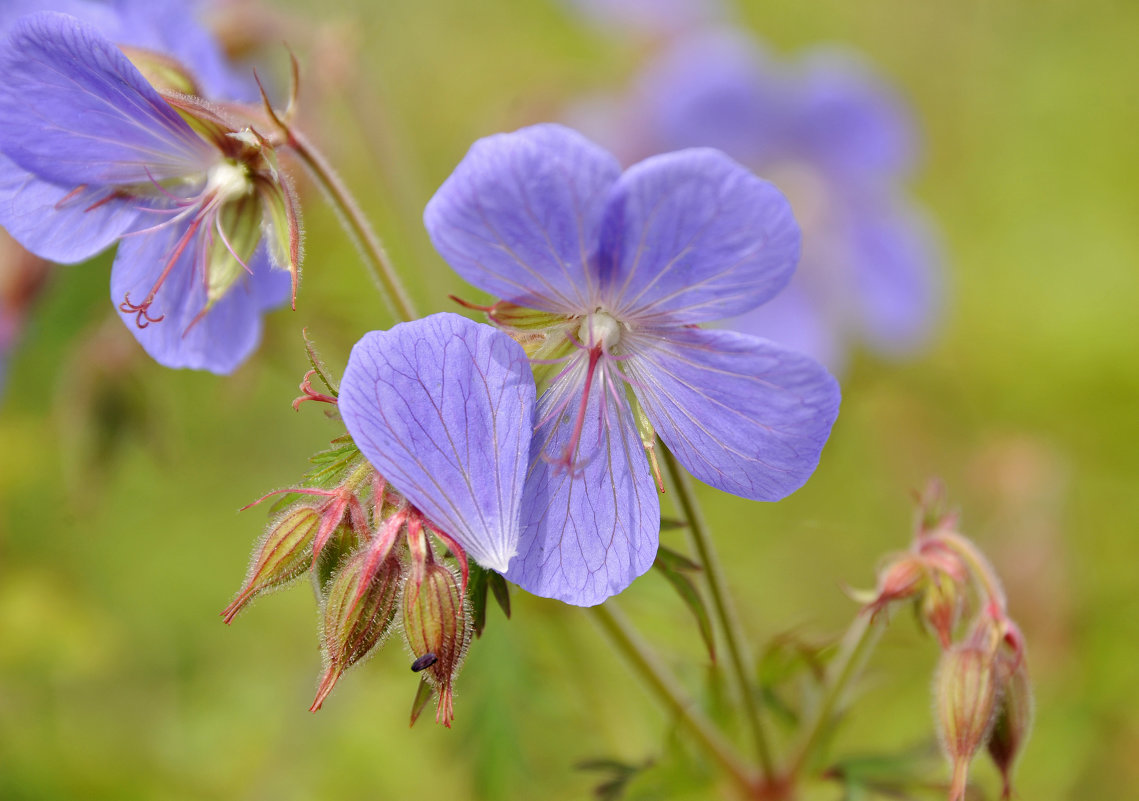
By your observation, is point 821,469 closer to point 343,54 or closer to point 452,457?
point 343,54

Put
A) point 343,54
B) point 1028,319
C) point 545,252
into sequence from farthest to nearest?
1. point 1028,319
2. point 343,54
3. point 545,252

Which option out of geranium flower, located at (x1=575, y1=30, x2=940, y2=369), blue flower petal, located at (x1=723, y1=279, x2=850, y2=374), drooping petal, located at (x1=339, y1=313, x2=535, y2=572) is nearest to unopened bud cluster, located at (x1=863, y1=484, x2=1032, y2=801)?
drooping petal, located at (x1=339, y1=313, x2=535, y2=572)

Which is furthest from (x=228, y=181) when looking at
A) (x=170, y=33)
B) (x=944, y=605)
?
(x=944, y=605)

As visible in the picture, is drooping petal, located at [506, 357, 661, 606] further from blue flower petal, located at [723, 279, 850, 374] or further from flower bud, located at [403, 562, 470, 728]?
blue flower petal, located at [723, 279, 850, 374]

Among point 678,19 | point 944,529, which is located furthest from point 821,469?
point 944,529

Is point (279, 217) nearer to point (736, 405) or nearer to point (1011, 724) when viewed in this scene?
point (736, 405)
